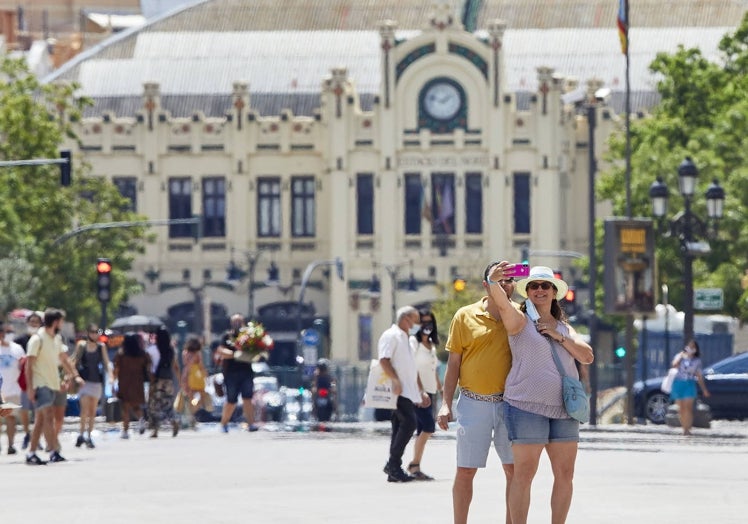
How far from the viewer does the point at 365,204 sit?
286ft

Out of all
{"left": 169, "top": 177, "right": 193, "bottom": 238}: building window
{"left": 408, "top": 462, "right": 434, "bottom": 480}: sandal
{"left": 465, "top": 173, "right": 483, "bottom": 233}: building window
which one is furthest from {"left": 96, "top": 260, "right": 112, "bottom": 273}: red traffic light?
{"left": 169, "top": 177, "right": 193, "bottom": 238}: building window

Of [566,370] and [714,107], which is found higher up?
[714,107]

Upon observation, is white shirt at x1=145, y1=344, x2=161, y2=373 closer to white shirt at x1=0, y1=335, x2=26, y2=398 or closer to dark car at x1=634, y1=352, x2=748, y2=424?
white shirt at x1=0, y1=335, x2=26, y2=398

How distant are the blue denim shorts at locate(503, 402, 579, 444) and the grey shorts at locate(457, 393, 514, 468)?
2.72 ft

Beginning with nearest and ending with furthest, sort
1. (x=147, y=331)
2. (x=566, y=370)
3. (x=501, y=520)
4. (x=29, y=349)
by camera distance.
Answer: (x=566, y=370) → (x=501, y=520) → (x=29, y=349) → (x=147, y=331)

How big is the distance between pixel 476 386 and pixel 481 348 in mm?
286

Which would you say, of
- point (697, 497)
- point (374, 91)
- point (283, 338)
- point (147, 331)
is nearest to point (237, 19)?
point (374, 91)

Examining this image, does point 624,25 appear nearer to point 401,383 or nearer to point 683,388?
point 683,388

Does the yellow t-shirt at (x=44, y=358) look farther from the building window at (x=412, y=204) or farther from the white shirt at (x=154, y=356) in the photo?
the building window at (x=412, y=204)

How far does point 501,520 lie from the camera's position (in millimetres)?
17469

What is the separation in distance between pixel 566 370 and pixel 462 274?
7115cm

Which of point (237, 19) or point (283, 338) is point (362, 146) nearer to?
point (283, 338)

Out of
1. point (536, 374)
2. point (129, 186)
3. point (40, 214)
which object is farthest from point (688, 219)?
point (129, 186)

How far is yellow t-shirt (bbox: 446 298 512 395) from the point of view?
15539 millimetres
